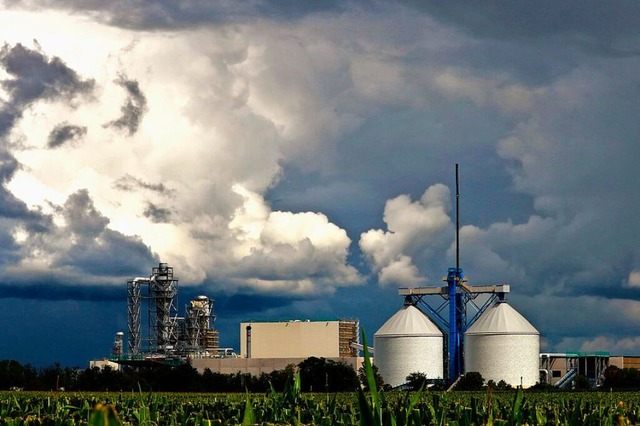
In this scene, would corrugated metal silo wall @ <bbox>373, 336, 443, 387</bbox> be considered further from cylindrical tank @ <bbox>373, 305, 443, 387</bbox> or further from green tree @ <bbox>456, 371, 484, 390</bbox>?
green tree @ <bbox>456, 371, 484, 390</bbox>

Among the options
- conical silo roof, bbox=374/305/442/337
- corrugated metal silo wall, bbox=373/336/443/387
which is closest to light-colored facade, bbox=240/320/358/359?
conical silo roof, bbox=374/305/442/337

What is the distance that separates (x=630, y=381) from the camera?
126 metres

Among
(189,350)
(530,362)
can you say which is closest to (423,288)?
(530,362)

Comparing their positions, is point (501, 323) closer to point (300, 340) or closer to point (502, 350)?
point (502, 350)

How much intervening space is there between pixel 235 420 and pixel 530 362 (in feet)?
368

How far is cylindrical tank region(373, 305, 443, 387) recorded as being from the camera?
119000 mm

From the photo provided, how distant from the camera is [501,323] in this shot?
4631 inches

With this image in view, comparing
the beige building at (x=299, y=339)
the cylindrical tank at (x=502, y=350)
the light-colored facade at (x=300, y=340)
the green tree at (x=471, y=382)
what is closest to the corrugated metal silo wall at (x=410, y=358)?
the cylindrical tank at (x=502, y=350)

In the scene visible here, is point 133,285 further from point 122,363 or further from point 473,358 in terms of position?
point 473,358

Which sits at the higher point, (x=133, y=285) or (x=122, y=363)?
(x=133, y=285)

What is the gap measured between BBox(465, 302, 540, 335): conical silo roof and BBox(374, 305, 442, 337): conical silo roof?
17.4 feet

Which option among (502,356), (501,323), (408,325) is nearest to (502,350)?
(502,356)

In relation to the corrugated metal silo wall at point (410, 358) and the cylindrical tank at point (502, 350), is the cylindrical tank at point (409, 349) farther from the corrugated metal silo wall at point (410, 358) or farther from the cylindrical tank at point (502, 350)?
the cylindrical tank at point (502, 350)

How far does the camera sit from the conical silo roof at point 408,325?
12000 cm
